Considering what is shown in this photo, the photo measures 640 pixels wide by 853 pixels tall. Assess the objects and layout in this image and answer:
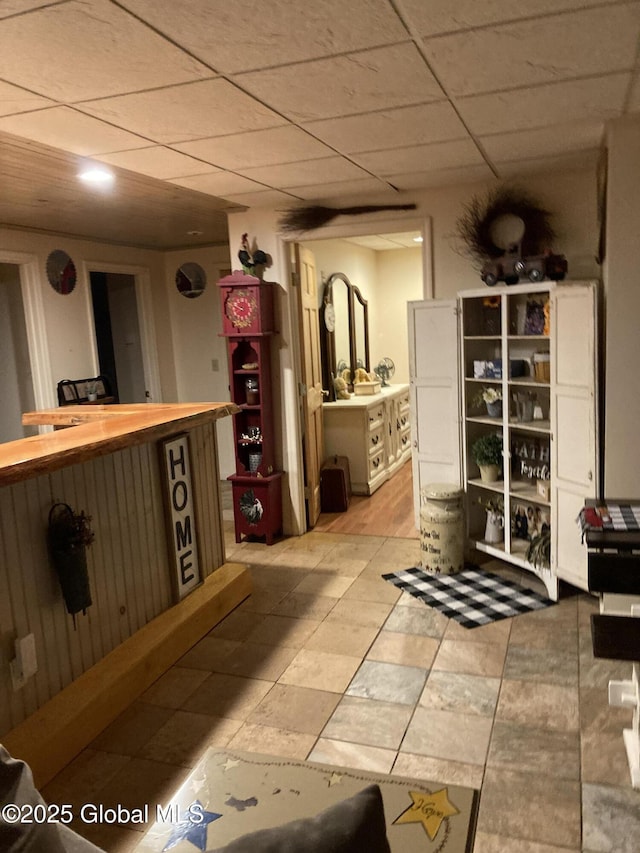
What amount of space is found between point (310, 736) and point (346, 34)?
2.35 metres

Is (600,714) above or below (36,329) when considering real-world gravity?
below

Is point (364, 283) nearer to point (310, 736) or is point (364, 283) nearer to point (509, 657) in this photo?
point (509, 657)

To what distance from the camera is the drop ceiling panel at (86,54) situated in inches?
67.7

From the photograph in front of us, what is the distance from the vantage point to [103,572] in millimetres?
2742

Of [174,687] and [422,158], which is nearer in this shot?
[174,687]

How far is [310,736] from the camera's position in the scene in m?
2.44

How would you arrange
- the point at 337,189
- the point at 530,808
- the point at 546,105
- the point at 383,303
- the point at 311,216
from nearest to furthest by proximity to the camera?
the point at 530,808
the point at 546,105
the point at 337,189
the point at 311,216
the point at 383,303

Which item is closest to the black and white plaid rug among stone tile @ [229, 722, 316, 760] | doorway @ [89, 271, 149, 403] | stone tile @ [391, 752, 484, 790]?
stone tile @ [391, 752, 484, 790]

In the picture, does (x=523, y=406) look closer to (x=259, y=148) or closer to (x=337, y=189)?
(x=337, y=189)

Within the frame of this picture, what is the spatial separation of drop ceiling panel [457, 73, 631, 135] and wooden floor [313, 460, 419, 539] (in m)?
2.76

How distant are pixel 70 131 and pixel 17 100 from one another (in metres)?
0.39

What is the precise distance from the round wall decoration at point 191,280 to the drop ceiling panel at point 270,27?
169 inches

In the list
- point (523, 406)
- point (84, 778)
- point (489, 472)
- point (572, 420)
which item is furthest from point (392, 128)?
point (84, 778)

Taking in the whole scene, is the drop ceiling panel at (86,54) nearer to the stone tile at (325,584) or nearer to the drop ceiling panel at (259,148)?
the drop ceiling panel at (259,148)
